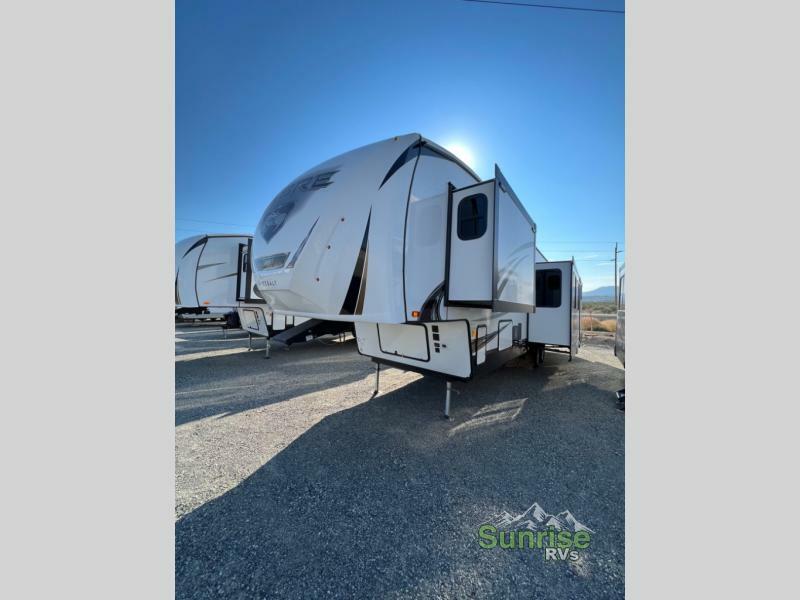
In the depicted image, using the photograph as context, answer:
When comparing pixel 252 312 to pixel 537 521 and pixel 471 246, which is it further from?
pixel 537 521

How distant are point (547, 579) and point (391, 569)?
0.82 meters

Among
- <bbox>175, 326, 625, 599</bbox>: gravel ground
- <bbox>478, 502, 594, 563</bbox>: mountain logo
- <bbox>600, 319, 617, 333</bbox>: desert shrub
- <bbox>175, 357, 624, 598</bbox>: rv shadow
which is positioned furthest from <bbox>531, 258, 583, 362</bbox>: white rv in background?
<bbox>600, 319, 617, 333</bbox>: desert shrub

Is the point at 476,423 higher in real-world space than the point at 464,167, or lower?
lower

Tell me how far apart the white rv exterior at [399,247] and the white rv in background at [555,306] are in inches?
105

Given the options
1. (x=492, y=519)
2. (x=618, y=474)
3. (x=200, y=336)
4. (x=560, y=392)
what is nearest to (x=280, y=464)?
(x=492, y=519)

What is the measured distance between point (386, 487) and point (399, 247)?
195cm

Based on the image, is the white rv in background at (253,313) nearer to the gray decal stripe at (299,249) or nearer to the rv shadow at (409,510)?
the gray decal stripe at (299,249)

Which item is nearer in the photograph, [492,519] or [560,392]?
[492,519]

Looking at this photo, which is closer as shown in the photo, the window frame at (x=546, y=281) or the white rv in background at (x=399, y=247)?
the white rv in background at (x=399, y=247)

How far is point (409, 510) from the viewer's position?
6.64 ft

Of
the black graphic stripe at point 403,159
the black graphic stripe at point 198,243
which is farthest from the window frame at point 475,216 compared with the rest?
the black graphic stripe at point 198,243

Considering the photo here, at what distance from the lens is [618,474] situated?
96.7 inches

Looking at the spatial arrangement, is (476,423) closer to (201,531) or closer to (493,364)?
(493,364)

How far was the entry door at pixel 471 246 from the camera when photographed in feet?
9.32
